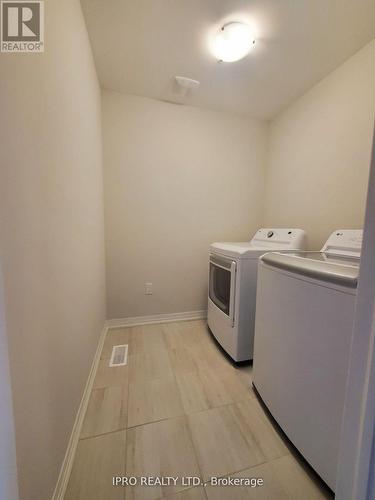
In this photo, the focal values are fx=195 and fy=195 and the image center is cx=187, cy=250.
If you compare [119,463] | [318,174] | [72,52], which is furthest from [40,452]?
[318,174]

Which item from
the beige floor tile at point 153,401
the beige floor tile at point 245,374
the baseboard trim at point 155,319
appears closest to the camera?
the beige floor tile at point 153,401

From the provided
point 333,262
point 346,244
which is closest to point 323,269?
point 333,262

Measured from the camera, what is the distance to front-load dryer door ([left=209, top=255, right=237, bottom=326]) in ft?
4.93

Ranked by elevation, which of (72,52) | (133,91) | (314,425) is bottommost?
(314,425)

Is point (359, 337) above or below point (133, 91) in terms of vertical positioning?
below

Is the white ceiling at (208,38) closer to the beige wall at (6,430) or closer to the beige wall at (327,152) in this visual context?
the beige wall at (327,152)

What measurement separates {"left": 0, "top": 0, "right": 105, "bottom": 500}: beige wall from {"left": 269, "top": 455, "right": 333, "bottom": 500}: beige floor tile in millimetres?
913

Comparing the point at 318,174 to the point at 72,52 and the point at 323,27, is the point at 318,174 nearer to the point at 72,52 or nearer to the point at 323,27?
the point at 323,27

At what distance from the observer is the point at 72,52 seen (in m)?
1.00

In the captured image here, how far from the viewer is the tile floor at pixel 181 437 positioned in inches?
31.7

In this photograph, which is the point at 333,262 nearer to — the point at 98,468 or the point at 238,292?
the point at 238,292

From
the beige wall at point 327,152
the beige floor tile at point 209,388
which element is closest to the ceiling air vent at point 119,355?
the beige floor tile at point 209,388

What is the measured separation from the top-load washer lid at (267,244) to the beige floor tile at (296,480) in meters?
1.07

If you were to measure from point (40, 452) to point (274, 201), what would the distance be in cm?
254
